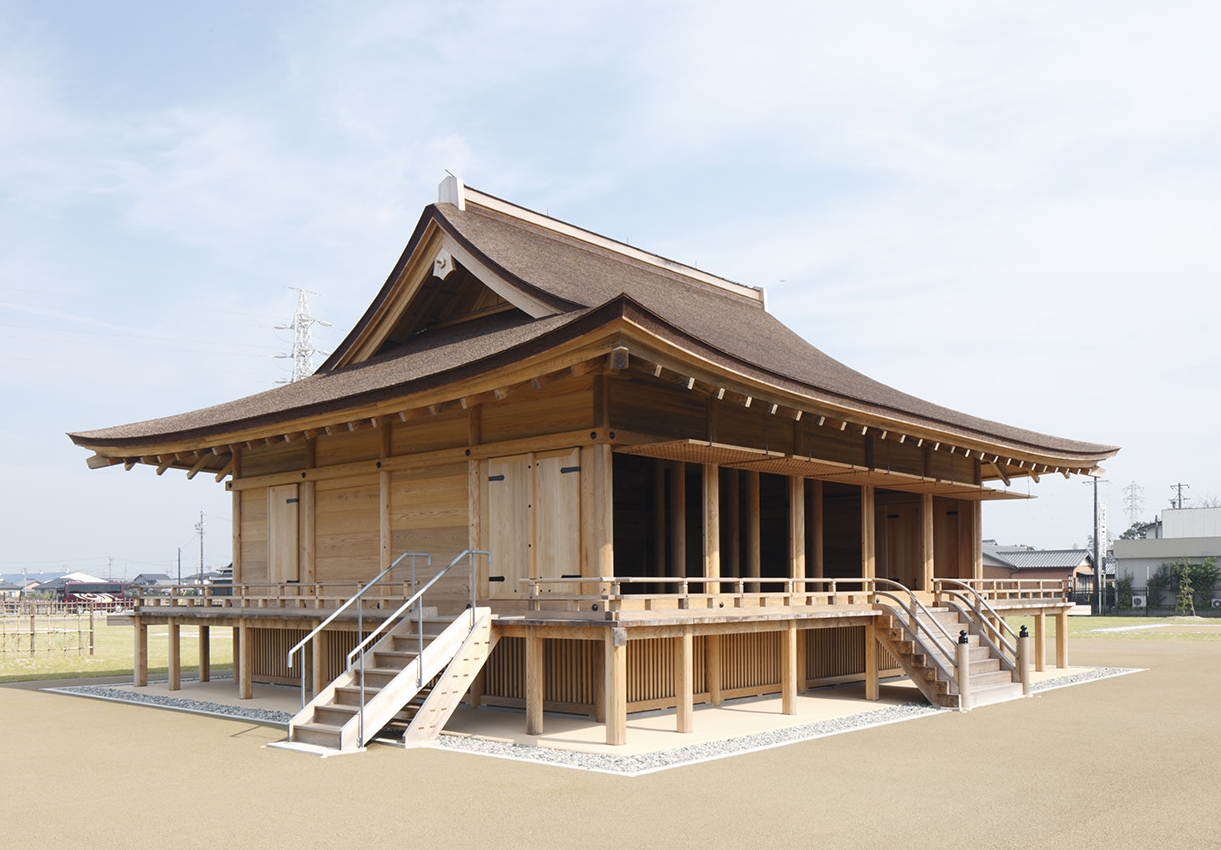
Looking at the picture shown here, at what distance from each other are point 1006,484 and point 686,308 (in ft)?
27.7

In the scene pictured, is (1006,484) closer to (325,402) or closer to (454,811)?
(325,402)

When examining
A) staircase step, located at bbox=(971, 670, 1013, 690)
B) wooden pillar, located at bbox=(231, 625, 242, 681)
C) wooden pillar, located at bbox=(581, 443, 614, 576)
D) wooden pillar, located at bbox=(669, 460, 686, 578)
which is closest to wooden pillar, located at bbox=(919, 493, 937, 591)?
Result: staircase step, located at bbox=(971, 670, 1013, 690)

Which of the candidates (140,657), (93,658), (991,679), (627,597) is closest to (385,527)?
(627,597)

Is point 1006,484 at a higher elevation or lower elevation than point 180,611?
higher

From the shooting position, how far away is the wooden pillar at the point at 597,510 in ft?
47.5

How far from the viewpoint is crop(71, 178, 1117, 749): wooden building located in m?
13.9

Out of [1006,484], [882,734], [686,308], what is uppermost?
[686,308]

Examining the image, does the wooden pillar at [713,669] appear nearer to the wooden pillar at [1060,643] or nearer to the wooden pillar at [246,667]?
the wooden pillar at [246,667]

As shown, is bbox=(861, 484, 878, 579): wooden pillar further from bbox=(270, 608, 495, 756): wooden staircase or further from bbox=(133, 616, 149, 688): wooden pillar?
bbox=(133, 616, 149, 688): wooden pillar

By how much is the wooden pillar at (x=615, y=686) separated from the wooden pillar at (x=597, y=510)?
1300mm

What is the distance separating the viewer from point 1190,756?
40.5 feet

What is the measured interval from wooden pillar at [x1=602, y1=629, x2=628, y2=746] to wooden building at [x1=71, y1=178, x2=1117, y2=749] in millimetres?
27

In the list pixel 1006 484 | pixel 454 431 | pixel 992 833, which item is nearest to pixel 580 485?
Result: pixel 454 431

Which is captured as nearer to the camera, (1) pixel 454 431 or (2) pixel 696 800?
(2) pixel 696 800
